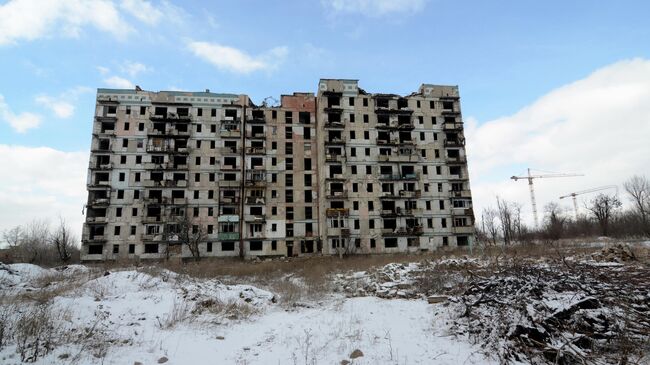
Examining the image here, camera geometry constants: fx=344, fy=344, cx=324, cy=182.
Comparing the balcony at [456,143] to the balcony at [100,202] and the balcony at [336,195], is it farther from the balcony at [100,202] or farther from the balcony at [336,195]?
the balcony at [100,202]

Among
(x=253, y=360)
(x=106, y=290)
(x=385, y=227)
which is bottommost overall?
(x=253, y=360)

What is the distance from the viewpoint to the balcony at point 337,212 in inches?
1988

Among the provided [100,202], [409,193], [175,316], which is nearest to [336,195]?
[409,193]

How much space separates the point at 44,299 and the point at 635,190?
96823mm

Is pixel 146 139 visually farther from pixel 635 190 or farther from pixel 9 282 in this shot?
pixel 635 190

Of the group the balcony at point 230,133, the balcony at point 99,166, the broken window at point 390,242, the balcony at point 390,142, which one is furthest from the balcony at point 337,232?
the balcony at point 99,166

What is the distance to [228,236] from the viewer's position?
50.5 metres

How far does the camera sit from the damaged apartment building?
164ft

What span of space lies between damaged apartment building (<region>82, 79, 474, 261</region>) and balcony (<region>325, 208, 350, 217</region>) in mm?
214

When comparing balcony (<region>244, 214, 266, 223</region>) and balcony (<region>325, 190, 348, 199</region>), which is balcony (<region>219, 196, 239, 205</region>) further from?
balcony (<region>325, 190, 348, 199</region>)

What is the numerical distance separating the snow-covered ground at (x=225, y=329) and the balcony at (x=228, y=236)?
119 ft

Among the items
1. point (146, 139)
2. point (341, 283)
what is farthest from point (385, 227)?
point (146, 139)

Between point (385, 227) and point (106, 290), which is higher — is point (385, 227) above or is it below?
above

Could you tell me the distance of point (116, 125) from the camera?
52188 millimetres
